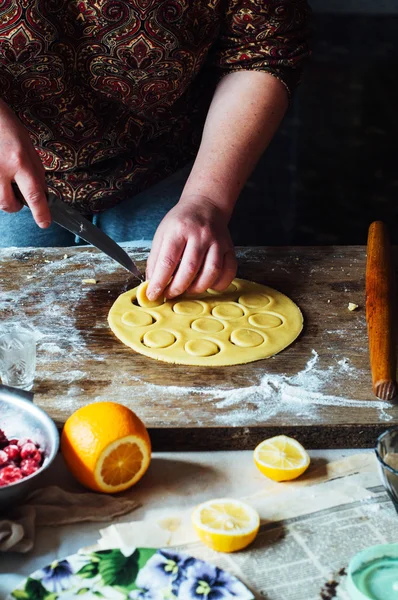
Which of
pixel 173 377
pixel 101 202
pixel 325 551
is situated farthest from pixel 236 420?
pixel 101 202

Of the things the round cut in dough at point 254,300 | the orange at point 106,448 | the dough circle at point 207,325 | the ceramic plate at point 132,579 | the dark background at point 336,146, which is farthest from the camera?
the dark background at point 336,146

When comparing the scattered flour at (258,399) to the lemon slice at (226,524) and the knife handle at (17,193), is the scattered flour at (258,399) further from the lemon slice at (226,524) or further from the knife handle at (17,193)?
the knife handle at (17,193)

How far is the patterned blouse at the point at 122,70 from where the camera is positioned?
69.8 inches

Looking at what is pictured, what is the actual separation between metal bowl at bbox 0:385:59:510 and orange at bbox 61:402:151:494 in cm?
3

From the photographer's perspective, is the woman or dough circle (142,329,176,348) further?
the woman

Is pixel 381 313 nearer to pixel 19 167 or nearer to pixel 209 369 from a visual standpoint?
pixel 209 369

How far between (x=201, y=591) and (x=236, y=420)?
43cm

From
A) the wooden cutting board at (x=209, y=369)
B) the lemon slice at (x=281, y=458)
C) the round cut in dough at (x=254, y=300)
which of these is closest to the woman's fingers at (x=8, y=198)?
the wooden cutting board at (x=209, y=369)

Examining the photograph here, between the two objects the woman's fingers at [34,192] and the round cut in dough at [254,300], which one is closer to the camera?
the woman's fingers at [34,192]

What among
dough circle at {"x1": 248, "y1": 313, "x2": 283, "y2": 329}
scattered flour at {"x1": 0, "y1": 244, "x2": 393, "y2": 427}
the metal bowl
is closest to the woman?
dough circle at {"x1": 248, "y1": 313, "x2": 283, "y2": 329}

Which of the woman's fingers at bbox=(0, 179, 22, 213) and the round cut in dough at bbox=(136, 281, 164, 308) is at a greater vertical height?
the woman's fingers at bbox=(0, 179, 22, 213)

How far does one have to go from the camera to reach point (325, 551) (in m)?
1.06

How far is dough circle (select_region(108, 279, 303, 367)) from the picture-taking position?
1581 millimetres

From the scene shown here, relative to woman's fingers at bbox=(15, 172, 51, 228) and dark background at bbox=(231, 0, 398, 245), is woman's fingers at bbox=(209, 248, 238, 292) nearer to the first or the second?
woman's fingers at bbox=(15, 172, 51, 228)
